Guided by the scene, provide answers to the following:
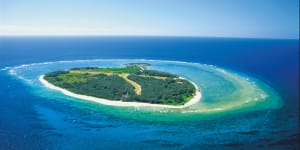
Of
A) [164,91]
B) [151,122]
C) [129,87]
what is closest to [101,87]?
[129,87]

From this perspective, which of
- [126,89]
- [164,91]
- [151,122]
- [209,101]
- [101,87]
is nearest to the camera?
[151,122]

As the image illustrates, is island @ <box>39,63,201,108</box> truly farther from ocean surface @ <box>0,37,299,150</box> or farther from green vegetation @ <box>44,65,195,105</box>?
ocean surface @ <box>0,37,299,150</box>

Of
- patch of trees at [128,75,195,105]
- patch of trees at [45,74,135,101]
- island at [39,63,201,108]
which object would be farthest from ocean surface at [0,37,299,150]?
patch of trees at [45,74,135,101]

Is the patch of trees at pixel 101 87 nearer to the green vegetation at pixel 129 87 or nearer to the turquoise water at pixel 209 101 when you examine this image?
the green vegetation at pixel 129 87

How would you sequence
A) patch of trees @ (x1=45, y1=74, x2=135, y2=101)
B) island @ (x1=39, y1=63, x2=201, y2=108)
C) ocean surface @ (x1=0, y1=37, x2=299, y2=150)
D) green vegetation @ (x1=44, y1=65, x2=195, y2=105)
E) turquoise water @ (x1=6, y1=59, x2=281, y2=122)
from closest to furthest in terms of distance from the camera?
ocean surface @ (x1=0, y1=37, x2=299, y2=150)
turquoise water @ (x1=6, y1=59, x2=281, y2=122)
island @ (x1=39, y1=63, x2=201, y2=108)
green vegetation @ (x1=44, y1=65, x2=195, y2=105)
patch of trees @ (x1=45, y1=74, x2=135, y2=101)

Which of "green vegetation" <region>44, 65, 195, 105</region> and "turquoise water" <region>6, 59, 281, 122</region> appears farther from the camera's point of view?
"green vegetation" <region>44, 65, 195, 105</region>

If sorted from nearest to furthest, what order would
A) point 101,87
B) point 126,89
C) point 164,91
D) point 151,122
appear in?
point 151,122
point 164,91
point 126,89
point 101,87

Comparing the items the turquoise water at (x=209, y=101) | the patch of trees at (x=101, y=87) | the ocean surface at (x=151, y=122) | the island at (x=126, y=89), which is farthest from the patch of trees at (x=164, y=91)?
the ocean surface at (x=151, y=122)

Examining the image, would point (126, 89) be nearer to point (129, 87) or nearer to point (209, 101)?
point (129, 87)
